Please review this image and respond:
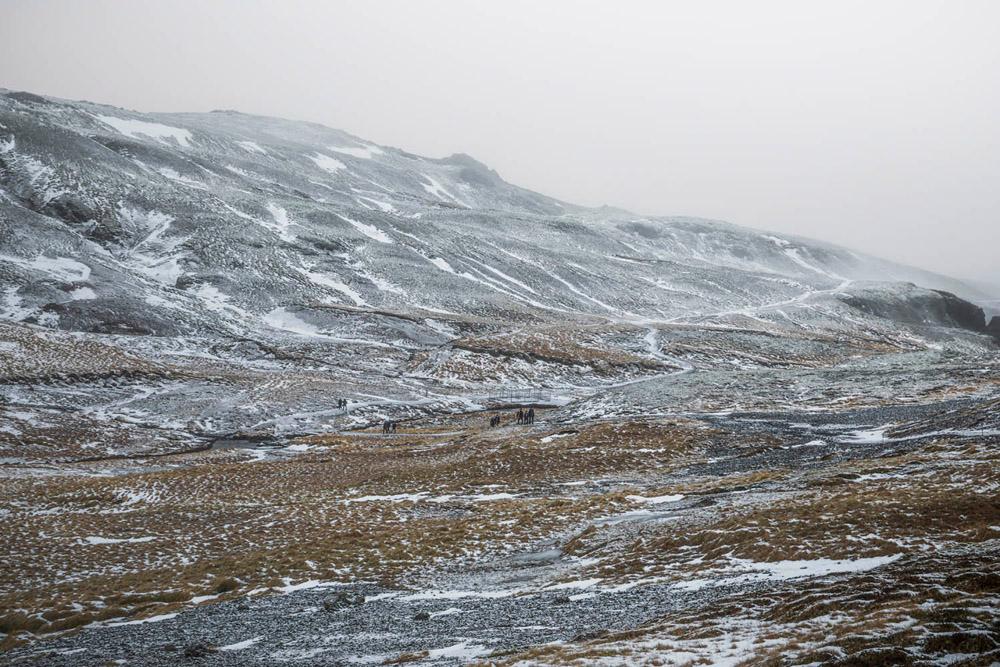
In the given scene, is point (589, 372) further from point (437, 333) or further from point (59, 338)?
point (59, 338)

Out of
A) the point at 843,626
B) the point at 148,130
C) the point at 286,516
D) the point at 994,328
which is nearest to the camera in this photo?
the point at 843,626

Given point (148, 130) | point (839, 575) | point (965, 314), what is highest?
point (148, 130)

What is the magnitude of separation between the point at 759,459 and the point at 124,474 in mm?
37091

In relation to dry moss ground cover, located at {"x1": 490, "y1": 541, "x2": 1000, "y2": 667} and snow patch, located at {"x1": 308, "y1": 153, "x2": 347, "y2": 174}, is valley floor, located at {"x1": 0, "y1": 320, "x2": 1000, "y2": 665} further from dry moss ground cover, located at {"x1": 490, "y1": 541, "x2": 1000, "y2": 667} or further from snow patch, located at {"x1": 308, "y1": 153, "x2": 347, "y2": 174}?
snow patch, located at {"x1": 308, "y1": 153, "x2": 347, "y2": 174}

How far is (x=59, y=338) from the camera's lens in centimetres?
6159

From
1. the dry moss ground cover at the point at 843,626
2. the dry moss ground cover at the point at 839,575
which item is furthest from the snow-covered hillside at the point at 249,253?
the dry moss ground cover at the point at 843,626

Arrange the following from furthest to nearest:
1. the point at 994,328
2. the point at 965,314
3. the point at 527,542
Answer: the point at 965,314 < the point at 994,328 < the point at 527,542

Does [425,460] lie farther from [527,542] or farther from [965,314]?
[965,314]

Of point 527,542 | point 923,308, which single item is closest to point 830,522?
point 527,542

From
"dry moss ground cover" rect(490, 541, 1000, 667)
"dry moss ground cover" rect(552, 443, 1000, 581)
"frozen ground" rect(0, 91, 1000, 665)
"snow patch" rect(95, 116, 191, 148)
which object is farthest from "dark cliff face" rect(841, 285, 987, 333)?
"snow patch" rect(95, 116, 191, 148)

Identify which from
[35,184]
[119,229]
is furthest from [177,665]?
[35,184]

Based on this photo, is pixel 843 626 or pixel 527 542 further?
pixel 527 542

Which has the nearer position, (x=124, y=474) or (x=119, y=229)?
(x=124, y=474)

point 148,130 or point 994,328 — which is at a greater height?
point 148,130
